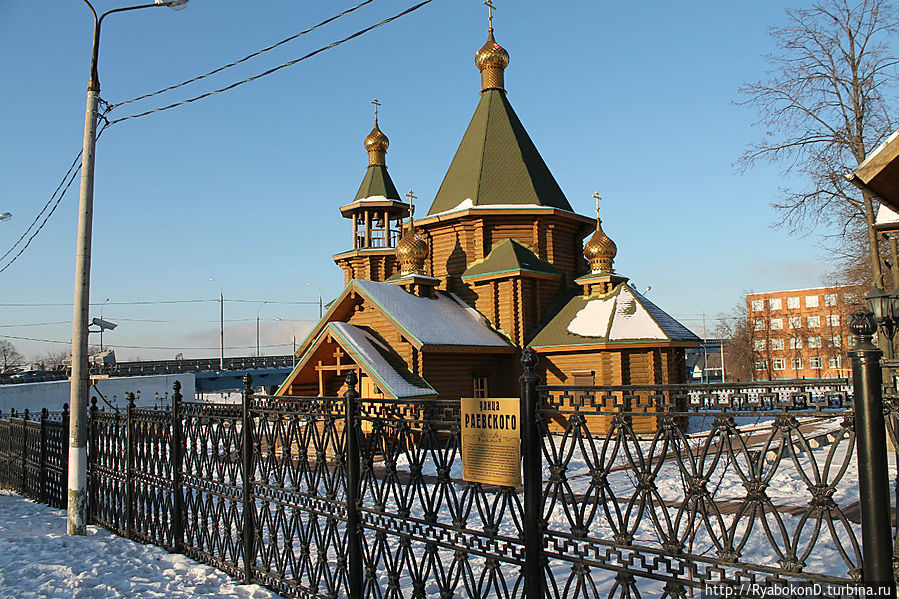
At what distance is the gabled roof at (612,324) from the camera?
60.6ft

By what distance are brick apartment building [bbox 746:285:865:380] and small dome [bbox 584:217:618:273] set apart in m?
36.2

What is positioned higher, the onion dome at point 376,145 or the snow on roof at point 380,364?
the onion dome at point 376,145

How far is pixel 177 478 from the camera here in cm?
753

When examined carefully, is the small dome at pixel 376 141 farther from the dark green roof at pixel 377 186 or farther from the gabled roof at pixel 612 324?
the gabled roof at pixel 612 324

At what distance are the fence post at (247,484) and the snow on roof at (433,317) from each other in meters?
10.3

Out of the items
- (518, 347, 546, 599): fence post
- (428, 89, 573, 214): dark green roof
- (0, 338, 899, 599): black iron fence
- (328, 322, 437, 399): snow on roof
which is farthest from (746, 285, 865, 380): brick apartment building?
(518, 347, 546, 599): fence post

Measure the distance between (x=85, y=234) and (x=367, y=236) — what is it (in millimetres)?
17325

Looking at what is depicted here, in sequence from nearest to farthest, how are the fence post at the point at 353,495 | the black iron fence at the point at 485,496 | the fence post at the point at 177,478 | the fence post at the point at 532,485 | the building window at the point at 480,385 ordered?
1. the black iron fence at the point at 485,496
2. the fence post at the point at 532,485
3. the fence post at the point at 353,495
4. the fence post at the point at 177,478
5. the building window at the point at 480,385

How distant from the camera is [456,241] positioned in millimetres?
21922

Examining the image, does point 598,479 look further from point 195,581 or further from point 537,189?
point 537,189

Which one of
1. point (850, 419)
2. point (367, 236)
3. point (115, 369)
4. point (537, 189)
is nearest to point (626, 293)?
point (537, 189)

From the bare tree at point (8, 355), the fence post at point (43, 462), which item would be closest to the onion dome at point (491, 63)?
the fence post at point (43, 462)

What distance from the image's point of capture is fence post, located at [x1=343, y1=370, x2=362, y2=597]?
533 centimetres

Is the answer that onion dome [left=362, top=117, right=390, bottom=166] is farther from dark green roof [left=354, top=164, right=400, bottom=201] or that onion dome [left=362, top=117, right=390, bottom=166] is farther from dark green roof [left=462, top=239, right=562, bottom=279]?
dark green roof [left=462, top=239, right=562, bottom=279]
